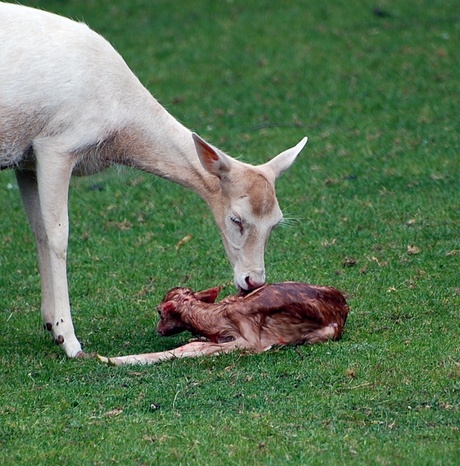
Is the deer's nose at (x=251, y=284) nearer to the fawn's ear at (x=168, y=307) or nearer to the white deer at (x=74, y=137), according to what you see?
the white deer at (x=74, y=137)

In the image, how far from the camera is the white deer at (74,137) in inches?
271

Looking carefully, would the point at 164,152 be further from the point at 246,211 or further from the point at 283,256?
the point at 283,256

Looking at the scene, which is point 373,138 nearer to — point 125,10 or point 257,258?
point 257,258

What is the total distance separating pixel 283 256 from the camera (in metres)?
8.76

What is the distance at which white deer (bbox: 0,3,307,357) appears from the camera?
688 centimetres

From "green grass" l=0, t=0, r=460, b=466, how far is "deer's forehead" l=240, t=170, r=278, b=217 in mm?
978

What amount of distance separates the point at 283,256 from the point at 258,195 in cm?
195

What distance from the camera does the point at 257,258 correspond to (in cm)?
694

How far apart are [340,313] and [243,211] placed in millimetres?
942

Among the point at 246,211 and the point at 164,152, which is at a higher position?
the point at 164,152

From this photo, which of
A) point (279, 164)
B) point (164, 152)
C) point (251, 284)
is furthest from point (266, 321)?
point (164, 152)

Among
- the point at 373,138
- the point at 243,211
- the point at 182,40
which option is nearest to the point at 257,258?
the point at 243,211

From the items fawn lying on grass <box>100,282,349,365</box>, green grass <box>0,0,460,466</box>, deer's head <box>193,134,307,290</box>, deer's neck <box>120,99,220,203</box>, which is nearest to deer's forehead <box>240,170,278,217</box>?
deer's head <box>193,134,307,290</box>

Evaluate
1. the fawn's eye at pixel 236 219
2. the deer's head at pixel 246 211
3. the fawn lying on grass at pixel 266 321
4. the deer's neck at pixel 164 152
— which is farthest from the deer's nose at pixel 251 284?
the deer's neck at pixel 164 152
